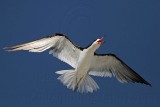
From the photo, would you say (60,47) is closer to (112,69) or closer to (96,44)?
(96,44)

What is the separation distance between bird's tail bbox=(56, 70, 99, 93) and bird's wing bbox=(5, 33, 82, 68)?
388 mm

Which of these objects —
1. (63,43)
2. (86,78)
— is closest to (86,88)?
(86,78)

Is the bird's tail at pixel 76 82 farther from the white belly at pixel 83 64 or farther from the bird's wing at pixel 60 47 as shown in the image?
the bird's wing at pixel 60 47

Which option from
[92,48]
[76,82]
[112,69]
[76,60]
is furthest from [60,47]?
[112,69]

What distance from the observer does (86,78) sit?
15.9 m

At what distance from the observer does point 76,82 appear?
620 inches

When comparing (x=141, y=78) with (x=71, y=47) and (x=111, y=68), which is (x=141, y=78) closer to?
(x=111, y=68)

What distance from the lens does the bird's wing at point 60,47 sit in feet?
47.9

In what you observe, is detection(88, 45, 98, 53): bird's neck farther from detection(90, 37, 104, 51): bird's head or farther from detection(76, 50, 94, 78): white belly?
detection(76, 50, 94, 78): white belly

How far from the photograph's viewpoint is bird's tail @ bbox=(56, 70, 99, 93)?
15672mm

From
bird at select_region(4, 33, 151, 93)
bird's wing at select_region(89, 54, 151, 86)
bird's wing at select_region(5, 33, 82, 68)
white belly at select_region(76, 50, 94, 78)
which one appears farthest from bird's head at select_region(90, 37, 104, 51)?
bird's wing at select_region(89, 54, 151, 86)

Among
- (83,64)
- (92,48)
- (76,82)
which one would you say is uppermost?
(92,48)

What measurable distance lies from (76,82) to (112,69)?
1410 millimetres

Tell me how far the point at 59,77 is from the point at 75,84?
17.5 inches
